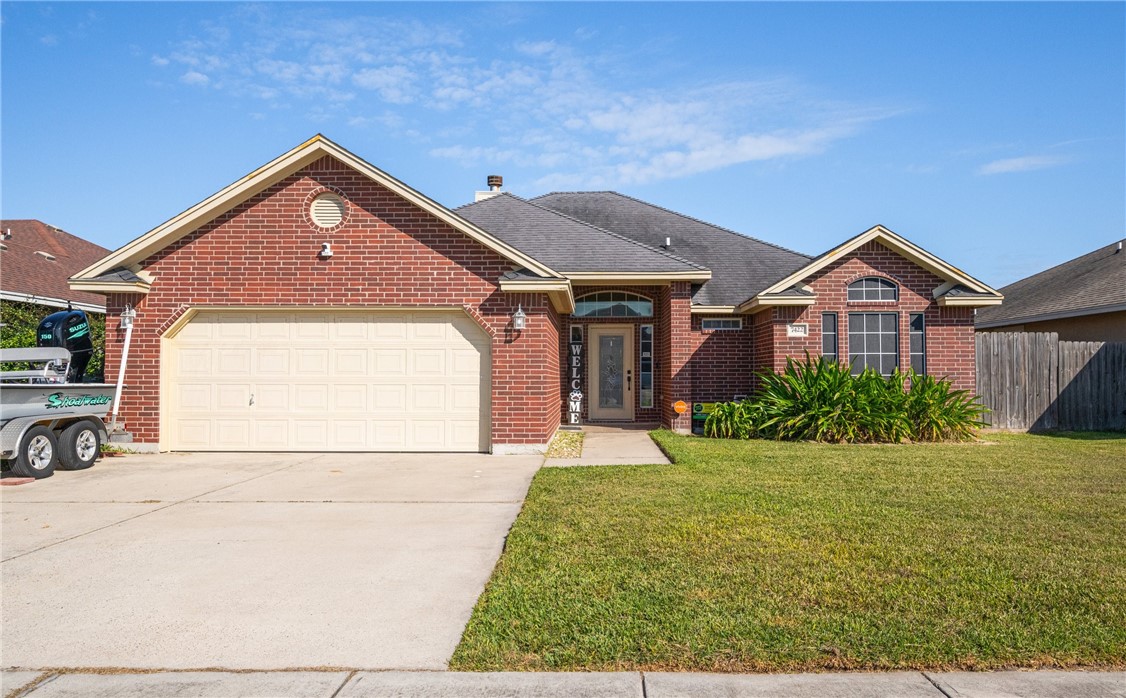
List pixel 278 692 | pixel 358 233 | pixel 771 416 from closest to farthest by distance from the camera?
1. pixel 278 692
2. pixel 358 233
3. pixel 771 416

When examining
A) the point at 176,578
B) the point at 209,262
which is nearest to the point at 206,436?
the point at 209,262

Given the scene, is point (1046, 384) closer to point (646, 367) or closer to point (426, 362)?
point (646, 367)

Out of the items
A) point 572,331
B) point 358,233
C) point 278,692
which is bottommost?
point 278,692

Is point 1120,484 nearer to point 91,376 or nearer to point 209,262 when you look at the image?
point 209,262

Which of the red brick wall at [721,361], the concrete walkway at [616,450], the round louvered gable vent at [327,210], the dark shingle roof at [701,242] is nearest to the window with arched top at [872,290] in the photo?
the dark shingle roof at [701,242]

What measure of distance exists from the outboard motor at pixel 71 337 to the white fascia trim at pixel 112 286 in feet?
1.63

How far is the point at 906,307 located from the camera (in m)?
15.0

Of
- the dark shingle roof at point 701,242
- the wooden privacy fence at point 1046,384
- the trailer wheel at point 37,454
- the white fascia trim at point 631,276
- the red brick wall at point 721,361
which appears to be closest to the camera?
the trailer wheel at point 37,454

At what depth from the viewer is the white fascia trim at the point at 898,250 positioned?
14.6 meters

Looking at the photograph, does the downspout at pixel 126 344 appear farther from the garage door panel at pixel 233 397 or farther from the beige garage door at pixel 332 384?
the garage door panel at pixel 233 397

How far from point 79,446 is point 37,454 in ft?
2.61

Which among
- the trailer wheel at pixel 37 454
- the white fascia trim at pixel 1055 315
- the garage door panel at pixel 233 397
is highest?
the white fascia trim at pixel 1055 315

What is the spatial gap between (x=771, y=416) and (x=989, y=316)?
15.3 m

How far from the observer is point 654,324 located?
56.2ft
